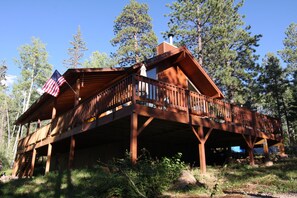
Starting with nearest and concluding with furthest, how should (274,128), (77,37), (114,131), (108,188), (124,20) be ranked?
(108,188), (114,131), (274,128), (124,20), (77,37)

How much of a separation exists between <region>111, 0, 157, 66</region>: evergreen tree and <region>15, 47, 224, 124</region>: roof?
16.9 meters

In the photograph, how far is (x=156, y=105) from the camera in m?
9.91

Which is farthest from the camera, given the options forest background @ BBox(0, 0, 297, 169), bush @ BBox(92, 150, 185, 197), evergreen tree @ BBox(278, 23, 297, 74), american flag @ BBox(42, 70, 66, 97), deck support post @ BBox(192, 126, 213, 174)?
evergreen tree @ BBox(278, 23, 297, 74)

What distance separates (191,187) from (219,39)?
21.3 m

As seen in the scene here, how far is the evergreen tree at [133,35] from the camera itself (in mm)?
34906

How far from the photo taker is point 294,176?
30.4ft

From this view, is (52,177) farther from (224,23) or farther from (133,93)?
(224,23)

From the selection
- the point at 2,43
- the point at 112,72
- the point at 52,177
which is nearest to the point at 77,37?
the point at 2,43

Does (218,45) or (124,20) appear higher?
(124,20)

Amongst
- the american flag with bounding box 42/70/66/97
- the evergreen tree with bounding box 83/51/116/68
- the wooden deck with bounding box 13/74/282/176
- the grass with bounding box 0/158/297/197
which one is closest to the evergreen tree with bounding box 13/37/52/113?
the evergreen tree with bounding box 83/51/116/68

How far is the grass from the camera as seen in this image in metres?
7.55

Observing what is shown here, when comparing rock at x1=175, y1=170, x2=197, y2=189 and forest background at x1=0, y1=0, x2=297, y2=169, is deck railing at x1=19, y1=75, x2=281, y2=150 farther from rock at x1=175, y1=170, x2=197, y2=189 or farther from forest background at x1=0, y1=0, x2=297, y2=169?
forest background at x1=0, y1=0, x2=297, y2=169

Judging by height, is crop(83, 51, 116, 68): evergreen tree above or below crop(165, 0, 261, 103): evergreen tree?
above

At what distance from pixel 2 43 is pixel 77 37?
11577 mm
